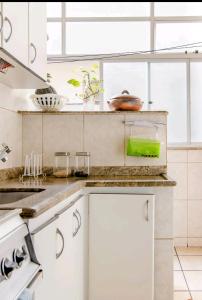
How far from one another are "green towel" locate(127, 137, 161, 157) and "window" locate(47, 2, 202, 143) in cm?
123

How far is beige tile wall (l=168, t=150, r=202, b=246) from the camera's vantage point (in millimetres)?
3416

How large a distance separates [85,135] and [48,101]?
0.38 m

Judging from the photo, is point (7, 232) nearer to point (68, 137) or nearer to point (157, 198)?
point (157, 198)

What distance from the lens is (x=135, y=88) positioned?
11.9 ft

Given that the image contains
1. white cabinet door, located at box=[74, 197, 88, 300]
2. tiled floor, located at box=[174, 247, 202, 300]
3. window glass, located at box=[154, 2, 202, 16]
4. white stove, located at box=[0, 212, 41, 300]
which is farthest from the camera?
window glass, located at box=[154, 2, 202, 16]

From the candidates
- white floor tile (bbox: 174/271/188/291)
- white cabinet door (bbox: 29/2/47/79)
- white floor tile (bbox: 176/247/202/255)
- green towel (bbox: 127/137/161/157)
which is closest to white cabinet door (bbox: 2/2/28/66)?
white cabinet door (bbox: 29/2/47/79)

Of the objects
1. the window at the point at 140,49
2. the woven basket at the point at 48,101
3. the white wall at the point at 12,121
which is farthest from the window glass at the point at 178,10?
the white wall at the point at 12,121

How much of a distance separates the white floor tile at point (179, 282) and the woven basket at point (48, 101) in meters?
1.59

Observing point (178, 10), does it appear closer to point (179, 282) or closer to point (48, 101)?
point (48, 101)

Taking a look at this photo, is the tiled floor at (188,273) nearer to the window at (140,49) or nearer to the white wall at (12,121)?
the window at (140,49)

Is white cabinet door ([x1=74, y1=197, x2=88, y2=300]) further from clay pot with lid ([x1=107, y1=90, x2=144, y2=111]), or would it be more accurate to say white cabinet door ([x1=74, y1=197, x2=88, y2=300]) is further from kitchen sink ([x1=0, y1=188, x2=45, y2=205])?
clay pot with lid ([x1=107, y1=90, x2=144, y2=111])

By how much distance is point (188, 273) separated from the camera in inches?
106

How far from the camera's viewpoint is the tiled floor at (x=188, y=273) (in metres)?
2.32

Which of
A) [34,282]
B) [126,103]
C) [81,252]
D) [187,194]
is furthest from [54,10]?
[34,282]
